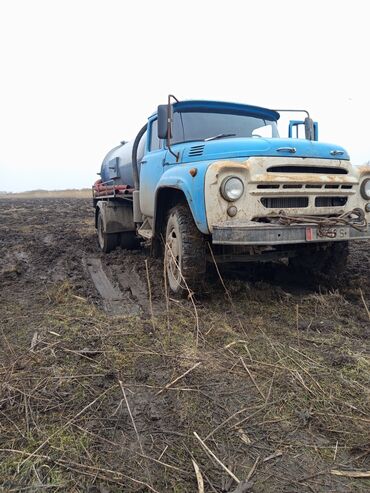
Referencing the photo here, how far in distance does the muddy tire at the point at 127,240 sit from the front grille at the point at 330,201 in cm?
465

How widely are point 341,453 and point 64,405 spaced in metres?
1.62

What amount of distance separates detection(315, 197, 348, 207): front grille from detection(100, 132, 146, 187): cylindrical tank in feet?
12.0

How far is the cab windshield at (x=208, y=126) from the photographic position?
573cm

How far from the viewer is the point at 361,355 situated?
3.35 meters

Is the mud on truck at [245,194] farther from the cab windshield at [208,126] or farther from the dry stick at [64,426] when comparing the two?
the dry stick at [64,426]

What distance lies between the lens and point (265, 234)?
4.17m

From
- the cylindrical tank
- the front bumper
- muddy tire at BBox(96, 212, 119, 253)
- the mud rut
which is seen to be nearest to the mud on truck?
the front bumper

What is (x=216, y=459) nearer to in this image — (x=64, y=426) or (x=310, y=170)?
(x=64, y=426)

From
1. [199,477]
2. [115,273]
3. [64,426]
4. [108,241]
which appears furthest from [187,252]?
[108,241]

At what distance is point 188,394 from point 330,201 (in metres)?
3.11

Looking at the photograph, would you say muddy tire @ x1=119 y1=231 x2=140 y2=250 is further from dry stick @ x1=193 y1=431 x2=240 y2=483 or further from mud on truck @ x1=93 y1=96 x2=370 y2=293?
dry stick @ x1=193 y1=431 x2=240 y2=483

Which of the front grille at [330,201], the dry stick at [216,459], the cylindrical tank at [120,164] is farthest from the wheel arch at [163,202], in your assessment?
the dry stick at [216,459]

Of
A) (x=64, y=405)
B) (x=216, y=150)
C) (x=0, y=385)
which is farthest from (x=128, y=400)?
(x=216, y=150)

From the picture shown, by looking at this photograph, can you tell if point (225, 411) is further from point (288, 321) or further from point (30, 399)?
point (288, 321)
